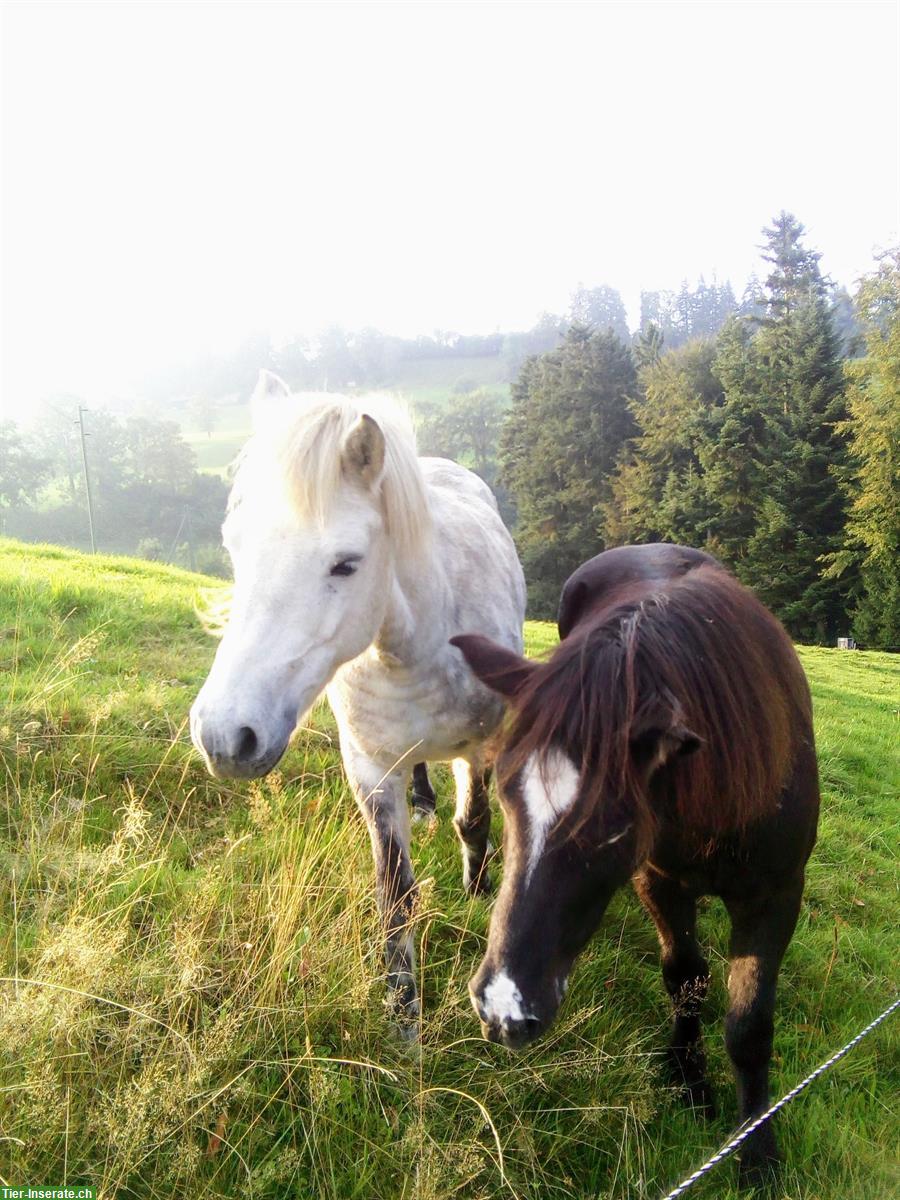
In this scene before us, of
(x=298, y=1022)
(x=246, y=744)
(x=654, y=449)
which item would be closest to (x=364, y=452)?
(x=246, y=744)

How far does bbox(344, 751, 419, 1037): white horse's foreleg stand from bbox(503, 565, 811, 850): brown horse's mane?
110 cm

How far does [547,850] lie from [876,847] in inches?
177

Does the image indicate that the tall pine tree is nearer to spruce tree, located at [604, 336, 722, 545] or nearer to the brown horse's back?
spruce tree, located at [604, 336, 722, 545]

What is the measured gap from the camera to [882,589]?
23766 mm

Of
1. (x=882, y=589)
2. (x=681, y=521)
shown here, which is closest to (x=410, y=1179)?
(x=882, y=589)

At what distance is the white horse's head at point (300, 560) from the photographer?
182 centimetres

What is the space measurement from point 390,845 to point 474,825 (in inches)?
27.5

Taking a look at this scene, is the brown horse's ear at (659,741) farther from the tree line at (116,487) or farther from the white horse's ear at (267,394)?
the tree line at (116,487)

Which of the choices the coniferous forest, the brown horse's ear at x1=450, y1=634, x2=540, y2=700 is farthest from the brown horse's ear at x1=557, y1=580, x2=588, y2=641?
the coniferous forest

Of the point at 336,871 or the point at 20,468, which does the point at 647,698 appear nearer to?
the point at 336,871

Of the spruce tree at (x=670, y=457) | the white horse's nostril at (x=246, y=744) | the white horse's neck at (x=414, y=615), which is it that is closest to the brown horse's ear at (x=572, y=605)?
the white horse's neck at (x=414, y=615)

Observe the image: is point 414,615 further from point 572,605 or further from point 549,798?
point 549,798

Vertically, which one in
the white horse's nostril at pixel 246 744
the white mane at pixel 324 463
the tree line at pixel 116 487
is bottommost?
the tree line at pixel 116 487

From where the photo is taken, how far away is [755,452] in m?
28.1
